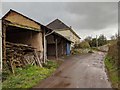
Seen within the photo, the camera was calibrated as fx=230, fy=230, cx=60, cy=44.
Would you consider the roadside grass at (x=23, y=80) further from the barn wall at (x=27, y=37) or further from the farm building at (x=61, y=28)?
the farm building at (x=61, y=28)

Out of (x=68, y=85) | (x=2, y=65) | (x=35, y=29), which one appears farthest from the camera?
(x=35, y=29)

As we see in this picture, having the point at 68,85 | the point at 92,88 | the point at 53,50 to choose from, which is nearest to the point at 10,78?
the point at 68,85

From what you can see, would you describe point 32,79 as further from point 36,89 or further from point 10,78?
point 36,89

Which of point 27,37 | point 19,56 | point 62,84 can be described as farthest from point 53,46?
point 62,84

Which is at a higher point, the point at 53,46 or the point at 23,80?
Result: the point at 53,46

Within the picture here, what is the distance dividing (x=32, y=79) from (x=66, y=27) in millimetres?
47201

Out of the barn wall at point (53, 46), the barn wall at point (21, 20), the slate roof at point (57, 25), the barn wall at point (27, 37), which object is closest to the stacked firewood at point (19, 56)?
the barn wall at point (27, 37)

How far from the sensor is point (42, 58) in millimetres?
24016

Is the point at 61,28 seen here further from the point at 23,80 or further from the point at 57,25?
the point at 23,80

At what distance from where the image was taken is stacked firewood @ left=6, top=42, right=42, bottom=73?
57.5 feet

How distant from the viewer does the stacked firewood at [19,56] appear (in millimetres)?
17531

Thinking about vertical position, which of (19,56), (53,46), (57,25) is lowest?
(19,56)

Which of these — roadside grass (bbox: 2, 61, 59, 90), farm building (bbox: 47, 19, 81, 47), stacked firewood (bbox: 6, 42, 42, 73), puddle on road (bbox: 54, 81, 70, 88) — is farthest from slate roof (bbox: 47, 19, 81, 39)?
puddle on road (bbox: 54, 81, 70, 88)

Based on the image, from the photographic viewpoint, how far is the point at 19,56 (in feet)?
63.4
